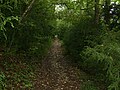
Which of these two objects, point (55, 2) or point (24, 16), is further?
point (55, 2)

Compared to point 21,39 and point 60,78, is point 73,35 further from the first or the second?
point 21,39

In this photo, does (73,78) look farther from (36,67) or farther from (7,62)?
(7,62)

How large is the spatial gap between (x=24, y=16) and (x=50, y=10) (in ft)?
12.1

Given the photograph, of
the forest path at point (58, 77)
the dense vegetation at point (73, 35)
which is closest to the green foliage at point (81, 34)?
the dense vegetation at point (73, 35)

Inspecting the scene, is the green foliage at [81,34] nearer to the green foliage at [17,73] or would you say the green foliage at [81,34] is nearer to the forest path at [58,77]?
the forest path at [58,77]

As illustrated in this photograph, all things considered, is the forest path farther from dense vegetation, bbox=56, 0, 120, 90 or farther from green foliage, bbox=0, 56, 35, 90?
dense vegetation, bbox=56, 0, 120, 90

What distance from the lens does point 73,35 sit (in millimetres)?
13625

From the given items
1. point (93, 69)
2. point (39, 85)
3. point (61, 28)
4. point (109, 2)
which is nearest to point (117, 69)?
point (39, 85)

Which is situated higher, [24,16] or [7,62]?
[24,16]

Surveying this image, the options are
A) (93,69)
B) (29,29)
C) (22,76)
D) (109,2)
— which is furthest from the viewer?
(109,2)

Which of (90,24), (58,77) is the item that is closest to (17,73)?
(58,77)

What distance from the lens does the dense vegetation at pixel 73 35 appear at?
7887 millimetres

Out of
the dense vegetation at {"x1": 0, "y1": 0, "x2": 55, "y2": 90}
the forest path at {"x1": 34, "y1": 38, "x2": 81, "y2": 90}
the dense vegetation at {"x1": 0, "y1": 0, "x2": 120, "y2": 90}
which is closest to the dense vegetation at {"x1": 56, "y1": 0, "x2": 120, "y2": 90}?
the dense vegetation at {"x1": 0, "y1": 0, "x2": 120, "y2": 90}

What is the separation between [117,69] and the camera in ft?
25.0
